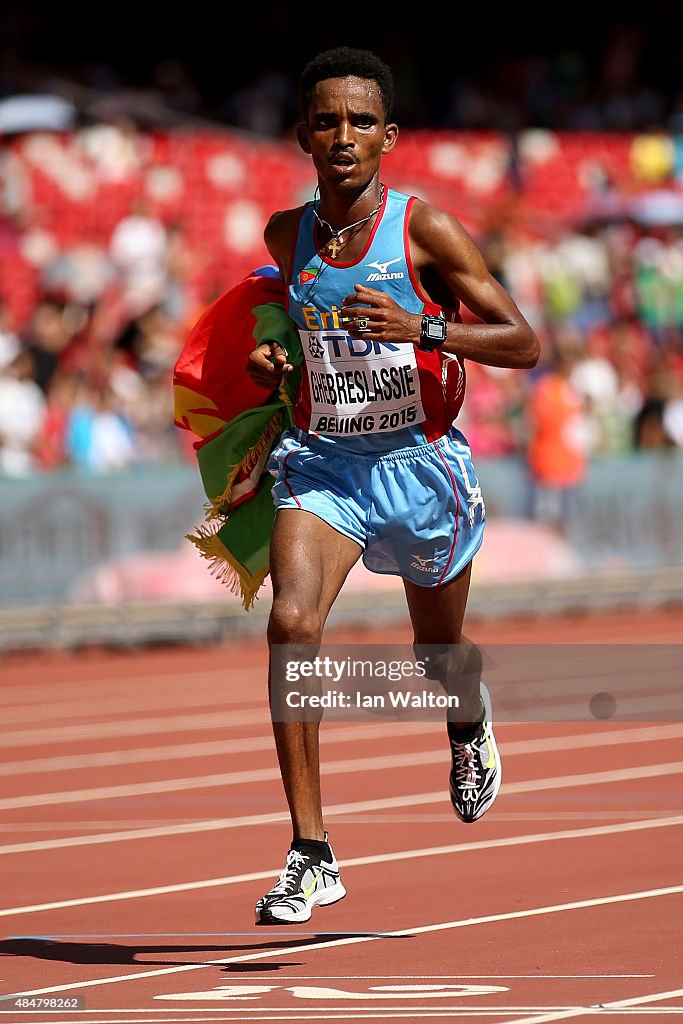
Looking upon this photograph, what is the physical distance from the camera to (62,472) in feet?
53.0

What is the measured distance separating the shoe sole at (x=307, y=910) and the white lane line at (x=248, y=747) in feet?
14.9

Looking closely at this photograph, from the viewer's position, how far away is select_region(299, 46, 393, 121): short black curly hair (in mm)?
6172

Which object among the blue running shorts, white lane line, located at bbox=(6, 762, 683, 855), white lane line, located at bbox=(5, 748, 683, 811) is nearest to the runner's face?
the blue running shorts

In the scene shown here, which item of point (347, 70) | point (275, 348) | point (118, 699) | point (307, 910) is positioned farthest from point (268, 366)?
point (118, 699)

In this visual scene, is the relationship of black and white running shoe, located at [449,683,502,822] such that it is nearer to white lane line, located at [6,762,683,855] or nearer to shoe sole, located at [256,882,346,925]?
shoe sole, located at [256,882,346,925]

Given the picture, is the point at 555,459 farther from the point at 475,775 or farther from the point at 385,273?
the point at 385,273

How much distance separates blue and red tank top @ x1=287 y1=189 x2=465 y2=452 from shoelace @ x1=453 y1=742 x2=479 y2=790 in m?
1.16

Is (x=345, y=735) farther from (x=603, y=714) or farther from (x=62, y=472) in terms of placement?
(x=62, y=472)

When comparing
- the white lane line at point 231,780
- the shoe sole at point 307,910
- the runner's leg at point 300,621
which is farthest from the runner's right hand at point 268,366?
the white lane line at point 231,780

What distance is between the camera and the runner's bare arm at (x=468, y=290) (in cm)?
599

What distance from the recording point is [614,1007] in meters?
4.88

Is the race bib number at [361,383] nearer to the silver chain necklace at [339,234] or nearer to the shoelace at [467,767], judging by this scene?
the silver chain necklace at [339,234]

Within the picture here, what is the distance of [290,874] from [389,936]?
1.58 feet

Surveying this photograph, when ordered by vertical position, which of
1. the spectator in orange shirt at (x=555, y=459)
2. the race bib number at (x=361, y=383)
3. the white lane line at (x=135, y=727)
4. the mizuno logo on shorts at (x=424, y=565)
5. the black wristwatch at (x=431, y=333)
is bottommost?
the mizuno logo on shorts at (x=424, y=565)
